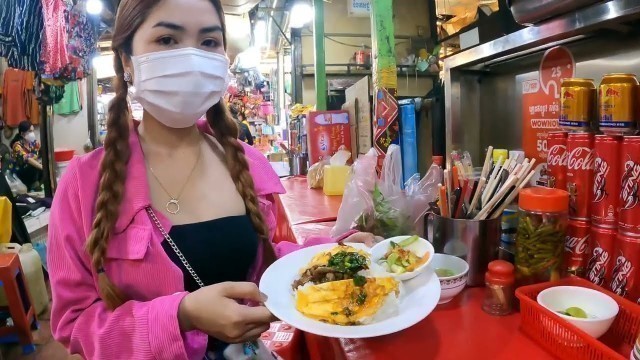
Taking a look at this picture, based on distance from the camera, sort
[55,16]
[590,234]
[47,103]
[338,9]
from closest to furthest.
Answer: [590,234], [55,16], [47,103], [338,9]

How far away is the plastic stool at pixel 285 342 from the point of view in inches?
63.6

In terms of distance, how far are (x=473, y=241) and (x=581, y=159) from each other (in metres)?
0.35

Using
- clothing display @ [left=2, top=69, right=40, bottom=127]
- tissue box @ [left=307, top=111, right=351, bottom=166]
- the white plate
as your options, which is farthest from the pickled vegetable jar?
clothing display @ [left=2, top=69, right=40, bottom=127]

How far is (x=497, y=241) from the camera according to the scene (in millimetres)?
1203

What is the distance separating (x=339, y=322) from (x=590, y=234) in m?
0.68

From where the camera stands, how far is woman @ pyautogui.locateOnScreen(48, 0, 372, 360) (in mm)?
956

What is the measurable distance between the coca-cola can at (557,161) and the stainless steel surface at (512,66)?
45 centimetres

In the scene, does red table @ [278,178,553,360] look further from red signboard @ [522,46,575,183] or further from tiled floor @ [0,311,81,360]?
tiled floor @ [0,311,81,360]

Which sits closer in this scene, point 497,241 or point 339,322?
point 339,322

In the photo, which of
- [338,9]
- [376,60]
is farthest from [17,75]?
[376,60]

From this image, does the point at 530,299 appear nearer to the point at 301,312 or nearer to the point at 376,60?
the point at 301,312

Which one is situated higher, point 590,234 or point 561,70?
point 561,70

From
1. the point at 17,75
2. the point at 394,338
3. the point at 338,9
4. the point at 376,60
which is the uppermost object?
the point at 338,9

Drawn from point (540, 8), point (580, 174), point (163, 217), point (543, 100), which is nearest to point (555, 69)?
point (543, 100)
